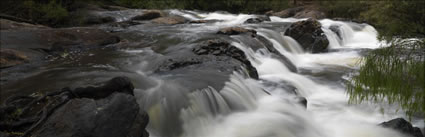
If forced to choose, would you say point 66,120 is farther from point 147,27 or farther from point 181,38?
point 147,27

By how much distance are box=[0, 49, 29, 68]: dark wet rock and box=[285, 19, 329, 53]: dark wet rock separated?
36.8 feet

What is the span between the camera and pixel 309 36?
1442 cm

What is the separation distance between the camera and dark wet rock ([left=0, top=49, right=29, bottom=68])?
29.5 feet

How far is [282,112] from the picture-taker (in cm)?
654

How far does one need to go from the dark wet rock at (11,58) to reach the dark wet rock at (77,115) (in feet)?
17.0

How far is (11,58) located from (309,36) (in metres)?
12.0

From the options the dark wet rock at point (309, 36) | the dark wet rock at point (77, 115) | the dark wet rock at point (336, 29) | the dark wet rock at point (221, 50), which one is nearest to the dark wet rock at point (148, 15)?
the dark wet rock at point (309, 36)

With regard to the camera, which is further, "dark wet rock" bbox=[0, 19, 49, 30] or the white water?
"dark wet rock" bbox=[0, 19, 49, 30]

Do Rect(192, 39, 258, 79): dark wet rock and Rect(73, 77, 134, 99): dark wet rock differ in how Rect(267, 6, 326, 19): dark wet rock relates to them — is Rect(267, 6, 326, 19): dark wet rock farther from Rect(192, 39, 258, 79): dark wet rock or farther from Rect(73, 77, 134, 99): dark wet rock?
Rect(73, 77, 134, 99): dark wet rock

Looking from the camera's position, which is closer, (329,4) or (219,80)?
(219,80)

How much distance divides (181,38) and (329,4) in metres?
20.3

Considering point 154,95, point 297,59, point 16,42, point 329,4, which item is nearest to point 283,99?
point 154,95

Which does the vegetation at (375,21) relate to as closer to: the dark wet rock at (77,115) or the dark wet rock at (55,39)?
the dark wet rock at (77,115)

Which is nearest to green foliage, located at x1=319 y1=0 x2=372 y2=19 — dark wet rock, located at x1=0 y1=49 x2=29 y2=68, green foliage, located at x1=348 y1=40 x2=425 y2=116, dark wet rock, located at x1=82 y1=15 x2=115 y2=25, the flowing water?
the flowing water
